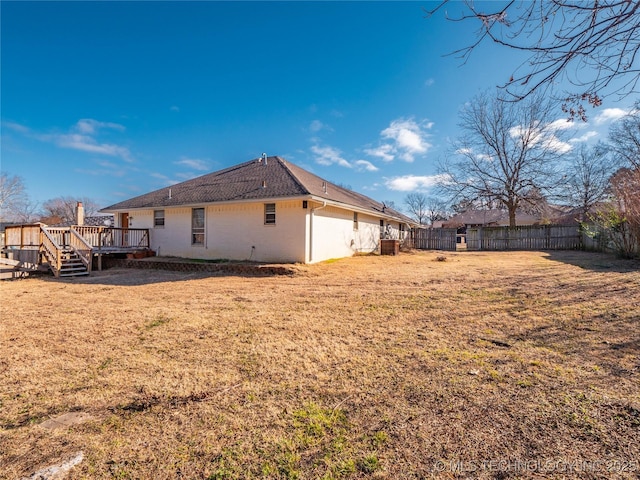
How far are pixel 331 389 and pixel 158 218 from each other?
14223 mm

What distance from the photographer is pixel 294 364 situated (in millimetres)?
3053

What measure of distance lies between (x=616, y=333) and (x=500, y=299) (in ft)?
6.28

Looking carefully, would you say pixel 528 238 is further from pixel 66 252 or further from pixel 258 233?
pixel 66 252

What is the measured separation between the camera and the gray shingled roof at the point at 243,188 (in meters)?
11.2

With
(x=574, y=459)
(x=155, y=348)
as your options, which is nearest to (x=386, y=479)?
(x=574, y=459)

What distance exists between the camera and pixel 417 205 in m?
62.8

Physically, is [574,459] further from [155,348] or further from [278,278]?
[278,278]

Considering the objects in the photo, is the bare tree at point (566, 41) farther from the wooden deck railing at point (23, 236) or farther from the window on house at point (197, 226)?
the wooden deck railing at point (23, 236)

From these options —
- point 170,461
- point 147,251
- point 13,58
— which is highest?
point 13,58

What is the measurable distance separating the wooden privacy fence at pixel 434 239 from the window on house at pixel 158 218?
17.5 metres

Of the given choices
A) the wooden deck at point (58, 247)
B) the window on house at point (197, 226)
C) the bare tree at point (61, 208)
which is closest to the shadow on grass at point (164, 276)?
the wooden deck at point (58, 247)

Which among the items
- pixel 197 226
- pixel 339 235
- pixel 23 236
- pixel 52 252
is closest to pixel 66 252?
pixel 52 252

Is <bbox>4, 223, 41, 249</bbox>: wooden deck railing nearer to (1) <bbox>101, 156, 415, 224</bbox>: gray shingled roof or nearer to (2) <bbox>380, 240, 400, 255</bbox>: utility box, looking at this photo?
(1) <bbox>101, 156, 415, 224</bbox>: gray shingled roof

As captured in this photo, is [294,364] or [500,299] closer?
[294,364]
